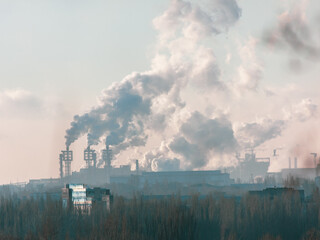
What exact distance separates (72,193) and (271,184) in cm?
6857

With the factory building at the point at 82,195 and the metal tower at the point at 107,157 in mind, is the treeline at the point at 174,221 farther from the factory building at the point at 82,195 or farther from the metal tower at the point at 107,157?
the metal tower at the point at 107,157

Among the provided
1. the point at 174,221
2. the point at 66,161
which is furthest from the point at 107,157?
the point at 174,221

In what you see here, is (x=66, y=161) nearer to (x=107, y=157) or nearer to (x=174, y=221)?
(x=107, y=157)

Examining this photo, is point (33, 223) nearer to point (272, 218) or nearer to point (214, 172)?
point (272, 218)

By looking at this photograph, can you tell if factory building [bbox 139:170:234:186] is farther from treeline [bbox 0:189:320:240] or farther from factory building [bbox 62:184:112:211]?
treeline [bbox 0:189:320:240]

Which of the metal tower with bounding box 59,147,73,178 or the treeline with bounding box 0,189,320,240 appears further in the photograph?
the metal tower with bounding box 59,147,73,178

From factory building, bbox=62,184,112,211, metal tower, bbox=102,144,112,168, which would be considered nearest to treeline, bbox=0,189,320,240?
factory building, bbox=62,184,112,211

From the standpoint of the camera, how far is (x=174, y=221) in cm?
5406

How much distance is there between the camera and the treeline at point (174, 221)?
53344 millimetres

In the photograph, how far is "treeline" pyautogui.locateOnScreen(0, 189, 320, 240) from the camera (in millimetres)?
53344

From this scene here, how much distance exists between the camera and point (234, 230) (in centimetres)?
5928

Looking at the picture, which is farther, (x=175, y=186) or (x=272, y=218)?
(x=175, y=186)

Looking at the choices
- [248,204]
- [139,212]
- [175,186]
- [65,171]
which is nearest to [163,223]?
[139,212]

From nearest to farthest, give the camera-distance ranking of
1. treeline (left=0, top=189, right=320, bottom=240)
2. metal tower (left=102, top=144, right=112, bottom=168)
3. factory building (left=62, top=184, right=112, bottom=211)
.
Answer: treeline (left=0, top=189, right=320, bottom=240)
factory building (left=62, top=184, right=112, bottom=211)
metal tower (left=102, top=144, right=112, bottom=168)
